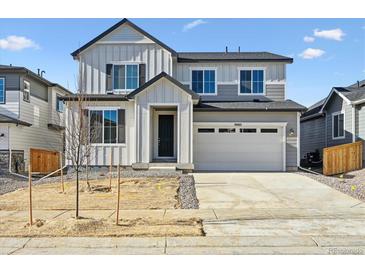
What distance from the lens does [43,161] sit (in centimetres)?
2266

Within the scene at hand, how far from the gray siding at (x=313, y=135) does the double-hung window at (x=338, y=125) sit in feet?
5.26

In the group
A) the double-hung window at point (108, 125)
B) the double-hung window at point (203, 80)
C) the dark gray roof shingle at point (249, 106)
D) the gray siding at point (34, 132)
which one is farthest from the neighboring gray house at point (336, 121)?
the gray siding at point (34, 132)

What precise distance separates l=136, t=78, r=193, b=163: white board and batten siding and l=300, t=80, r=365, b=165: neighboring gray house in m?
9.10

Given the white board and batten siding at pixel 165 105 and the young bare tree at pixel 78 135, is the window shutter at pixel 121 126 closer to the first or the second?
the white board and batten siding at pixel 165 105

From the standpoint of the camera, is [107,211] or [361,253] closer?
[361,253]

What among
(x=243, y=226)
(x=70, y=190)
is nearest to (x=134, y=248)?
(x=243, y=226)

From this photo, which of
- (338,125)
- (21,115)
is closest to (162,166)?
(21,115)

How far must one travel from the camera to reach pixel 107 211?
11.0 m

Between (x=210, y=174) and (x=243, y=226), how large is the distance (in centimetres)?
947

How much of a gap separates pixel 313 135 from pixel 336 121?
384cm

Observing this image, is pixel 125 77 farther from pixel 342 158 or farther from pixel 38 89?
pixel 342 158

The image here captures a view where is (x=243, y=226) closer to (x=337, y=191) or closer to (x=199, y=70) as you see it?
(x=337, y=191)

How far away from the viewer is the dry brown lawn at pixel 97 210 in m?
8.44

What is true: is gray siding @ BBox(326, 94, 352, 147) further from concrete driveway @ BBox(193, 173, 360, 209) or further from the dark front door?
the dark front door
